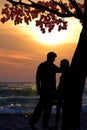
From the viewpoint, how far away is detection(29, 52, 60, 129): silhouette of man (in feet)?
55.5

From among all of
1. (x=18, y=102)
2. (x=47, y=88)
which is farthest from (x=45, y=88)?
(x=18, y=102)

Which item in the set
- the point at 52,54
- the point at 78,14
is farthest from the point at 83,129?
the point at 78,14

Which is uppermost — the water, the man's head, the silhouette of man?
the man's head

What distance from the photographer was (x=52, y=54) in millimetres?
16766

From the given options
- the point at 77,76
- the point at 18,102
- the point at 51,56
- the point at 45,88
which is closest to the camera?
the point at 77,76

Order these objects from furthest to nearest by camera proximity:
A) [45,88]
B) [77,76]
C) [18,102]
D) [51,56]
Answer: [18,102] → [45,88] → [51,56] → [77,76]

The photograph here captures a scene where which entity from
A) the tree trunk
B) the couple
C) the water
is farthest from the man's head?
the water

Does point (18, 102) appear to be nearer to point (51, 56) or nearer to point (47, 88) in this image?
point (47, 88)

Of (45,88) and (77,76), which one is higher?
(77,76)

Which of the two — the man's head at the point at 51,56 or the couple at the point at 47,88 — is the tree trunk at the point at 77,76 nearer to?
the couple at the point at 47,88

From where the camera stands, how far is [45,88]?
16953 mm

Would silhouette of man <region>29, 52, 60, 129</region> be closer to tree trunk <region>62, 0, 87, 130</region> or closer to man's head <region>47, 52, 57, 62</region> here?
man's head <region>47, 52, 57, 62</region>

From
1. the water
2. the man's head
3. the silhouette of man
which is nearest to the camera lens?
the man's head

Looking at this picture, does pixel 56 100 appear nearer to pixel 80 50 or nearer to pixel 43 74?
pixel 43 74
